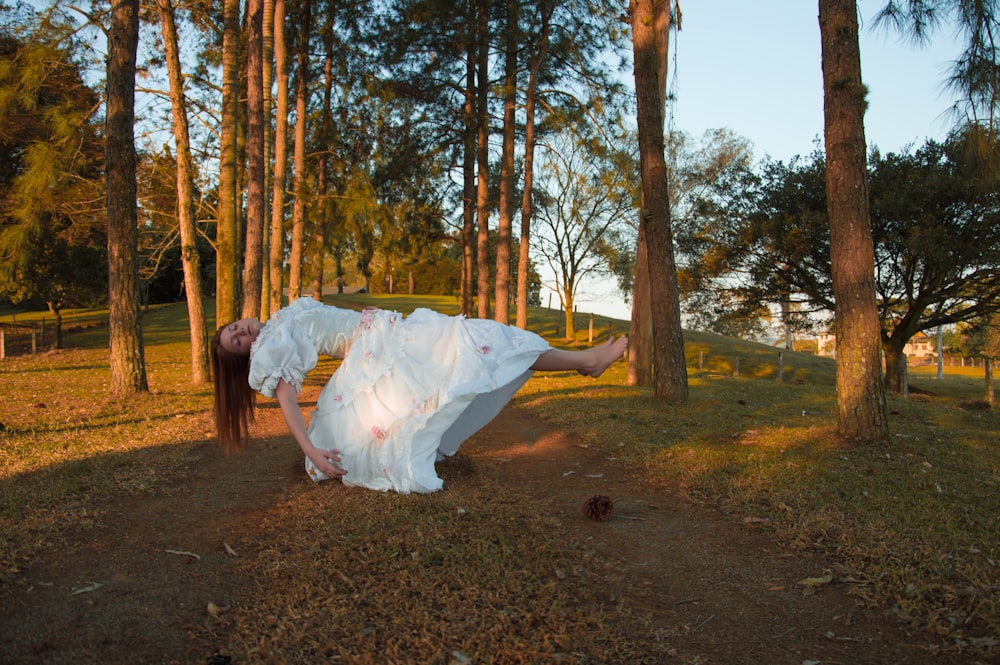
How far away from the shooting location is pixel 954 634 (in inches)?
114

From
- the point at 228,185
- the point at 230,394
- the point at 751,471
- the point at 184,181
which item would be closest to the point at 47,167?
the point at 184,181

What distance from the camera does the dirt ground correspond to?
109 inches

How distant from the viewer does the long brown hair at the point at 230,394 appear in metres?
5.04

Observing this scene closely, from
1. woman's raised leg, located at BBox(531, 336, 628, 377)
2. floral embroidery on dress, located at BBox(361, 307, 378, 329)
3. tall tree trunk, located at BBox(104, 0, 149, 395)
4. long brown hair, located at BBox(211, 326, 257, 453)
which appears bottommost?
long brown hair, located at BBox(211, 326, 257, 453)

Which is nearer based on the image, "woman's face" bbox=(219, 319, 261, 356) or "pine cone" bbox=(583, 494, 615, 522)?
"pine cone" bbox=(583, 494, 615, 522)

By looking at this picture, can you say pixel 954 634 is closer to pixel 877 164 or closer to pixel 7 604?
pixel 7 604

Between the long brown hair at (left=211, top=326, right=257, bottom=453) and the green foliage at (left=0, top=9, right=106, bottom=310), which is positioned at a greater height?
the green foliage at (left=0, top=9, right=106, bottom=310)

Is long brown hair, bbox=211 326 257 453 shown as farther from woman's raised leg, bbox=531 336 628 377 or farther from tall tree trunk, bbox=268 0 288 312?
tall tree trunk, bbox=268 0 288 312

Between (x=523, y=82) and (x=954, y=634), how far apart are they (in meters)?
20.0

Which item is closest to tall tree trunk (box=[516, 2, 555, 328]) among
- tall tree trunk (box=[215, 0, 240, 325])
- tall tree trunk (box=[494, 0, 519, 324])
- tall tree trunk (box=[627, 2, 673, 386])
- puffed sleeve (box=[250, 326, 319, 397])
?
tall tree trunk (box=[494, 0, 519, 324])

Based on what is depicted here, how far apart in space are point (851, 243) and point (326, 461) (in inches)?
213

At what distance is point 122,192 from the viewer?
1002 centimetres

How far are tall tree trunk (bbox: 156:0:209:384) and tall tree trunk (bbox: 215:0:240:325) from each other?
0.42 meters

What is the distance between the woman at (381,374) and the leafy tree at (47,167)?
9.78 meters
